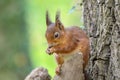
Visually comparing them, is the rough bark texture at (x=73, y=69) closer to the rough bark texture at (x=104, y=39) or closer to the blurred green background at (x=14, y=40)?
the rough bark texture at (x=104, y=39)

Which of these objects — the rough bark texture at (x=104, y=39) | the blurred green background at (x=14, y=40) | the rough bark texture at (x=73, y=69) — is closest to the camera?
the rough bark texture at (x=73, y=69)

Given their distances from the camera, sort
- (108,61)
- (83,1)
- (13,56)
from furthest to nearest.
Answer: (13,56)
(83,1)
(108,61)

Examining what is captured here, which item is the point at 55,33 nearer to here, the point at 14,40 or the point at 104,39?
the point at 104,39

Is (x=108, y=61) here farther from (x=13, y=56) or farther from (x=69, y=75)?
(x=13, y=56)

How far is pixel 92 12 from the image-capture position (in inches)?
125

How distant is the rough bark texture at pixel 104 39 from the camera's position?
9.86ft

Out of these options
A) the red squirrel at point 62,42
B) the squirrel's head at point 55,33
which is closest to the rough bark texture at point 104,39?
the red squirrel at point 62,42

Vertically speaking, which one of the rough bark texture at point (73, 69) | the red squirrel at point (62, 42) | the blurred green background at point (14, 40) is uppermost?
the red squirrel at point (62, 42)

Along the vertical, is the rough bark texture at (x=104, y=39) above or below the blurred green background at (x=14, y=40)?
above

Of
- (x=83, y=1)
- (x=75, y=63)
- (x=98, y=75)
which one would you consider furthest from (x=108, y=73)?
(x=83, y=1)

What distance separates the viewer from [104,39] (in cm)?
308

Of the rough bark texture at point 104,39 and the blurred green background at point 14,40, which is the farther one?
the blurred green background at point 14,40

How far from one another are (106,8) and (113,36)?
0.53 feet

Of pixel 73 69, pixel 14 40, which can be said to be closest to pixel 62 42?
pixel 73 69
